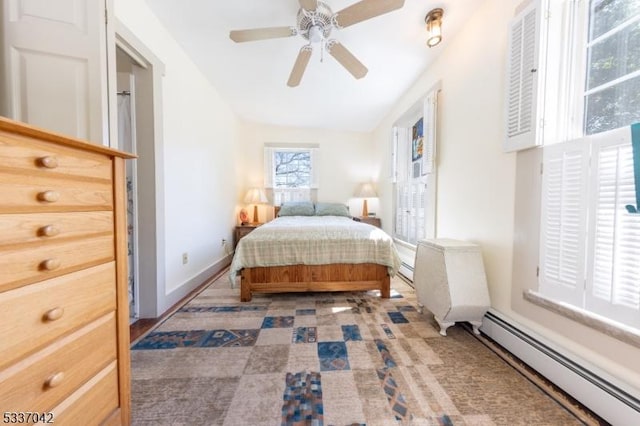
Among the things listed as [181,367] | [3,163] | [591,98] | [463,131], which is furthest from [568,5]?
[181,367]

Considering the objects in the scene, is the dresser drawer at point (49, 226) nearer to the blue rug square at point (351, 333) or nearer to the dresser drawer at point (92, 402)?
the dresser drawer at point (92, 402)

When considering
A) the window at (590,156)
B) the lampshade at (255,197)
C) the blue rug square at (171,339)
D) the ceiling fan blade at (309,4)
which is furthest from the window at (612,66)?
the lampshade at (255,197)

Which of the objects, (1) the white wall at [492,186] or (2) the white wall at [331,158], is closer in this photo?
(1) the white wall at [492,186]

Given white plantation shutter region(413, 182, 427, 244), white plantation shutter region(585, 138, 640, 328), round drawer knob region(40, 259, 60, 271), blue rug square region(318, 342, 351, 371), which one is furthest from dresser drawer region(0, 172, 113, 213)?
white plantation shutter region(413, 182, 427, 244)

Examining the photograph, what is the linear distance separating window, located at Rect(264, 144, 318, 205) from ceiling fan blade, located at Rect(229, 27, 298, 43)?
2.75 metres

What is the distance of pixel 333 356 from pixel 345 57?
2.18 m

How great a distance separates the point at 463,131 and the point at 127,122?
2789mm

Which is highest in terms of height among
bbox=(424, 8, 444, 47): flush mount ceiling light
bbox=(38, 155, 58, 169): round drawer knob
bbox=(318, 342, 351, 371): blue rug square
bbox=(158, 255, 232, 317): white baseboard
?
bbox=(424, 8, 444, 47): flush mount ceiling light

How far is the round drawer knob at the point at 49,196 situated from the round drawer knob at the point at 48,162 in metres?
0.07

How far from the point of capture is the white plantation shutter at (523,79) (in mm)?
1323

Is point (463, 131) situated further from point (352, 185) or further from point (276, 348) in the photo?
point (352, 185)

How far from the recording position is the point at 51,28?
97 centimetres

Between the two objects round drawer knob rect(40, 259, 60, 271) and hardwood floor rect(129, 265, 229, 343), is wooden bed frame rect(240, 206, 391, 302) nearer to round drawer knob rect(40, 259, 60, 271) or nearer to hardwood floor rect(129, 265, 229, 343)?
hardwood floor rect(129, 265, 229, 343)

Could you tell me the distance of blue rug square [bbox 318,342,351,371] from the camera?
1.34 m
